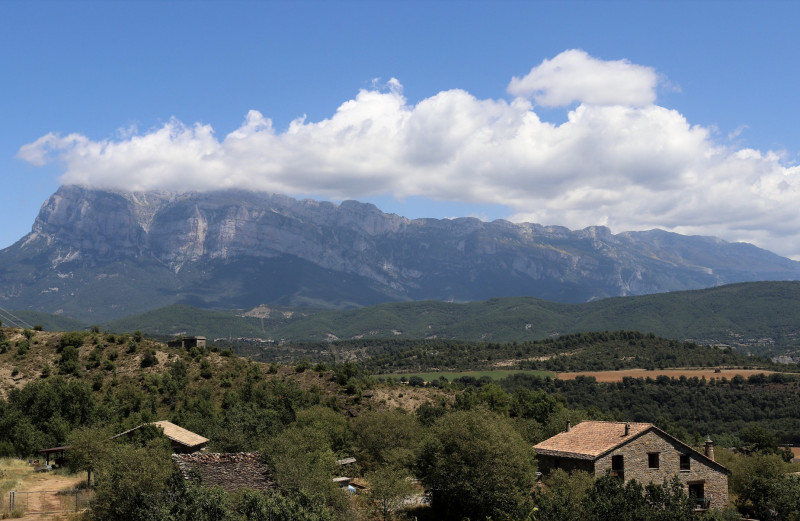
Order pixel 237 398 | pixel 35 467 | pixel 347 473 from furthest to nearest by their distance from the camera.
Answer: pixel 237 398 → pixel 347 473 → pixel 35 467

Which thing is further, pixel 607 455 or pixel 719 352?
pixel 719 352

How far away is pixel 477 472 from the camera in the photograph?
45.5 m

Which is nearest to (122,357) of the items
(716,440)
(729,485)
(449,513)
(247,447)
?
(247,447)

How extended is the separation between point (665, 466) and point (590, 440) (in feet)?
18.4

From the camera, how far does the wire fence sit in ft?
132

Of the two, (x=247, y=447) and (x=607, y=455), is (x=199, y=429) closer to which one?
(x=247, y=447)

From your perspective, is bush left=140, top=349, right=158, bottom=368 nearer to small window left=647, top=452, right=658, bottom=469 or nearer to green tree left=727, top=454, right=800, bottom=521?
small window left=647, top=452, right=658, bottom=469

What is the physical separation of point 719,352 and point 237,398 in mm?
157930

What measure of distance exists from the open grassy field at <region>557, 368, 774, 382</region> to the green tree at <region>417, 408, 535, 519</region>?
117829mm

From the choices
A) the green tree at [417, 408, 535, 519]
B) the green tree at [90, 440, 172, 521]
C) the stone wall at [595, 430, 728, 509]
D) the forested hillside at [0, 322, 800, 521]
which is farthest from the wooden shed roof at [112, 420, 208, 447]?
the stone wall at [595, 430, 728, 509]

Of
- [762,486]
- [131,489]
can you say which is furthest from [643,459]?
[131,489]

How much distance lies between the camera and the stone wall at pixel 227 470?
116ft

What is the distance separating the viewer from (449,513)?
153 ft

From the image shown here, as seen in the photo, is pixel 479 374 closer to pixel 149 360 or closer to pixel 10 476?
pixel 149 360
